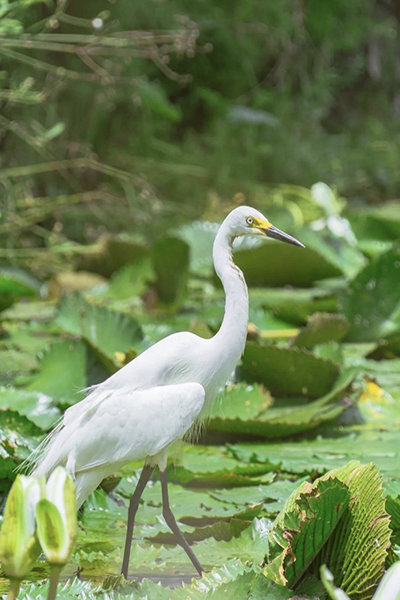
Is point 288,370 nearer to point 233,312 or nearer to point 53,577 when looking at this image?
point 233,312

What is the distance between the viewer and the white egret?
1.28 meters

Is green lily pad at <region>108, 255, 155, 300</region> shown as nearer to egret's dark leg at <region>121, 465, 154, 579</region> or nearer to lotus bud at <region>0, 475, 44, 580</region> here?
egret's dark leg at <region>121, 465, 154, 579</region>

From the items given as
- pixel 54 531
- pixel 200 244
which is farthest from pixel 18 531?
pixel 200 244

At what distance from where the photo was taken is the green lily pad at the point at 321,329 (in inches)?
92.9

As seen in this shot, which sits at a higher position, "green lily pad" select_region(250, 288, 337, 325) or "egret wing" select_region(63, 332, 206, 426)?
"egret wing" select_region(63, 332, 206, 426)

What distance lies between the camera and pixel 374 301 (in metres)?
2.54

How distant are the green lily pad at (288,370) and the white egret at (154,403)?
618mm

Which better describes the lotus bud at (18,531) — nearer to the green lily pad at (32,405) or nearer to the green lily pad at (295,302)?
the green lily pad at (32,405)

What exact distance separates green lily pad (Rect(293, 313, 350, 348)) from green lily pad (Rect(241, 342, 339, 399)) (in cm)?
25

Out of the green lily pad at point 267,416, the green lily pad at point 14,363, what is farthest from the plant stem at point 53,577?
the green lily pad at point 14,363

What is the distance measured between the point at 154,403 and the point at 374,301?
136 centimetres

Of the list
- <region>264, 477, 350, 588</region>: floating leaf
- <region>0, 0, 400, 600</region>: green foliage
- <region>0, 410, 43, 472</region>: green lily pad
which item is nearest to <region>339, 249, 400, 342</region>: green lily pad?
<region>0, 0, 400, 600</region>: green foliage

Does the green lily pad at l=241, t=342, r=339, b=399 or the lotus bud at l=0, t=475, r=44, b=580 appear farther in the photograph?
the green lily pad at l=241, t=342, r=339, b=399

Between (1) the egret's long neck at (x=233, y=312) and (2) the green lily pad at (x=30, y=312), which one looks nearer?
(1) the egret's long neck at (x=233, y=312)
